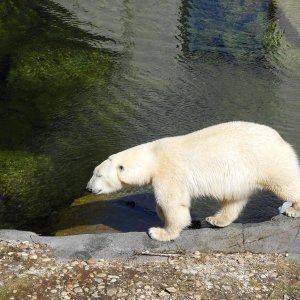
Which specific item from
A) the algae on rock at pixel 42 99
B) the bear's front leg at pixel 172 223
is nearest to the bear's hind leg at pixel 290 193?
the bear's front leg at pixel 172 223

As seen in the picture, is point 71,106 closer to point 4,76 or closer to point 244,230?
point 4,76

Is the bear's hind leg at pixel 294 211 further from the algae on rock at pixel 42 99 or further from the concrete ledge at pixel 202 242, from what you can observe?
the algae on rock at pixel 42 99

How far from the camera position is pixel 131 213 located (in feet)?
24.5

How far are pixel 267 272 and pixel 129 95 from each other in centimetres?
661

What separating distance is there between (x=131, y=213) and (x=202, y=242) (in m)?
1.86

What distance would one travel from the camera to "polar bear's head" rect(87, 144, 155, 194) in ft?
19.8

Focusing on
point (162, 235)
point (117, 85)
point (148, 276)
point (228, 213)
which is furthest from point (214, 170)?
point (117, 85)

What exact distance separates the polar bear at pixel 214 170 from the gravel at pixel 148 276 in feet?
1.52

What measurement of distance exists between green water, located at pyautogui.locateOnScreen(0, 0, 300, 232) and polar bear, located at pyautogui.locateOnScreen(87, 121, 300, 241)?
1365mm

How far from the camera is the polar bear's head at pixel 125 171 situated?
6023 mm

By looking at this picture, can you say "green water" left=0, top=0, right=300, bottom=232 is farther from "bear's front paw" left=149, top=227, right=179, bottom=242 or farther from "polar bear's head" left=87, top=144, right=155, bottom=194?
"bear's front paw" left=149, top=227, right=179, bottom=242

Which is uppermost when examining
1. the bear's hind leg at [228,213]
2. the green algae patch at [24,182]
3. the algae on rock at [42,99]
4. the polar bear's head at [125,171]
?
the polar bear's head at [125,171]

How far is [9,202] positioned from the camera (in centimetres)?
794

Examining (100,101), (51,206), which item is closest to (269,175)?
(51,206)
